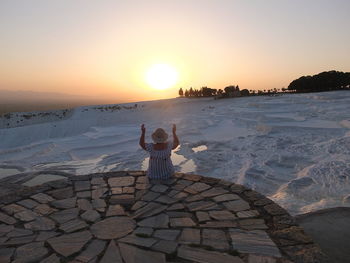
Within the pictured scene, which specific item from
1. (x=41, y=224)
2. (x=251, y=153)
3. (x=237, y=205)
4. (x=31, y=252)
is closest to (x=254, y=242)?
(x=237, y=205)

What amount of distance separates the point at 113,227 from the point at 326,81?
1532 inches

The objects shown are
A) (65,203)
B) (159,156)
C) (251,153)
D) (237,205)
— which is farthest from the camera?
(251,153)

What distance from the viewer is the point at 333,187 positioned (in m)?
6.57

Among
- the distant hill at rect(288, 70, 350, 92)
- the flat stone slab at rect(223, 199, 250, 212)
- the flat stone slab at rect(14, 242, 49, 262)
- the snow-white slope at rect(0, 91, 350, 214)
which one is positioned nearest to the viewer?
the flat stone slab at rect(14, 242, 49, 262)

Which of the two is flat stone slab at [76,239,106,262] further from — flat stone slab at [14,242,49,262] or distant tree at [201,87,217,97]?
distant tree at [201,87,217,97]

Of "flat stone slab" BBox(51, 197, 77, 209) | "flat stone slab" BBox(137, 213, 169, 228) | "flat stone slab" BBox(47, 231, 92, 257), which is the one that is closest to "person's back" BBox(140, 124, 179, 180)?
"flat stone slab" BBox(137, 213, 169, 228)

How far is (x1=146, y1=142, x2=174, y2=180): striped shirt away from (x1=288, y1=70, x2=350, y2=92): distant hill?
3434 centimetres

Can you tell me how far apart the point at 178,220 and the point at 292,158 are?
5.88m

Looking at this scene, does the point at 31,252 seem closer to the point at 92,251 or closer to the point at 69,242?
the point at 69,242

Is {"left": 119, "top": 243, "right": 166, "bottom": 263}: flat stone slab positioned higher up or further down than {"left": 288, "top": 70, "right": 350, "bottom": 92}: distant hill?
further down

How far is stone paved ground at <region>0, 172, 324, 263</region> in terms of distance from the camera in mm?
3410

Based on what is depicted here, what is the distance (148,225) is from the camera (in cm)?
413

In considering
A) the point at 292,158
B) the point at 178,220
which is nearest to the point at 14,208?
the point at 178,220

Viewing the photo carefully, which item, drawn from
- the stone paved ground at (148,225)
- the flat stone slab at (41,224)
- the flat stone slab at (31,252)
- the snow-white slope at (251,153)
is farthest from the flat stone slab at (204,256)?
the snow-white slope at (251,153)
